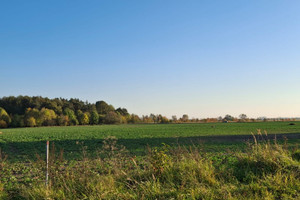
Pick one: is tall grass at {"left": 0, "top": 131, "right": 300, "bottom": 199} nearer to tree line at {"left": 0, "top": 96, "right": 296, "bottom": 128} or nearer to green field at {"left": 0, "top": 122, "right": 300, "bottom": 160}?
green field at {"left": 0, "top": 122, "right": 300, "bottom": 160}

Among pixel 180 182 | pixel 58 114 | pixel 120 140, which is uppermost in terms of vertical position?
pixel 58 114

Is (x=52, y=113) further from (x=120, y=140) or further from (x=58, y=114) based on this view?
(x=120, y=140)

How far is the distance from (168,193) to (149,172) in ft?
4.60

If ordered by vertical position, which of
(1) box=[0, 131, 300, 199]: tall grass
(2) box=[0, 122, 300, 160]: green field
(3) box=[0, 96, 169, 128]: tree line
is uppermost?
(3) box=[0, 96, 169, 128]: tree line

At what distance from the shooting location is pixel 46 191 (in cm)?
553

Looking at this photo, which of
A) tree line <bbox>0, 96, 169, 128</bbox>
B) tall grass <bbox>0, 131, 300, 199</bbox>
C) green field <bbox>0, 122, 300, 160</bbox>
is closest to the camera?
tall grass <bbox>0, 131, 300, 199</bbox>

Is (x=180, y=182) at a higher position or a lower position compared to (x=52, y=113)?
lower

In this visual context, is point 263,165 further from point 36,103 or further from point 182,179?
point 36,103

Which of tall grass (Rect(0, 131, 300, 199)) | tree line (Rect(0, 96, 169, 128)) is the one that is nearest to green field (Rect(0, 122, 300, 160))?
tall grass (Rect(0, 131, 300, 199))

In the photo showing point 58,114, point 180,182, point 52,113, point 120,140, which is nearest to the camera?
point 180,182

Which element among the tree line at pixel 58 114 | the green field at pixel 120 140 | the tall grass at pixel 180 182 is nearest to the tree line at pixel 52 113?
the tree line at pixel 58 114

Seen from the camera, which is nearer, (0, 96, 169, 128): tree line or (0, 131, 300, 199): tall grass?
(0, 131, 300, 199): tall grass

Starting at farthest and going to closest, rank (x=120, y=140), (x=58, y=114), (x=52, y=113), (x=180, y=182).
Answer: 1. (x=58, y=114)
2. (x=52, y=113)
3. (x=120, y=140)
4. (x=180, y=182)

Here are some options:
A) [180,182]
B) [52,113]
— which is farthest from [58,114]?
[180,182]
